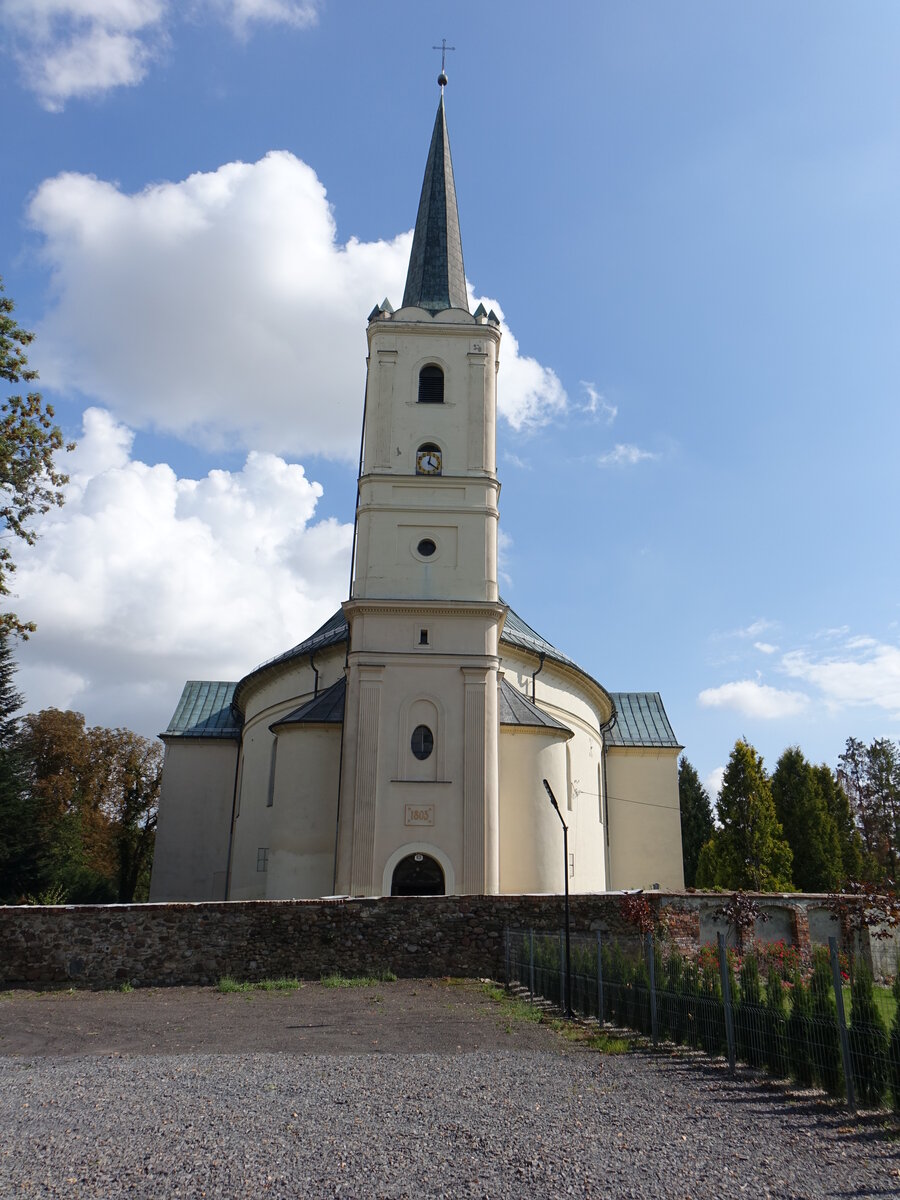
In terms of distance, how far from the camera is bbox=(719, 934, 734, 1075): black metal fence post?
11.4m

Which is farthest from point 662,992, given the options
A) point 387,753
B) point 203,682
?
point 203,682

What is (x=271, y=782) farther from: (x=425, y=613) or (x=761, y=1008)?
(x=761, y=1008)

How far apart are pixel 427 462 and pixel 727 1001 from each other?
20835mm

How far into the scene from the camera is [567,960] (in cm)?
1602

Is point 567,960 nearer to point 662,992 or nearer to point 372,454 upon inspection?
point 662,992

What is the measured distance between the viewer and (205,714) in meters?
43.6

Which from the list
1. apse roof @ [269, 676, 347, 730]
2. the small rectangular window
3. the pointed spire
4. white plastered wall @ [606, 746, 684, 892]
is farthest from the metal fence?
white plastered wall @ [606, 746, 684, 892]

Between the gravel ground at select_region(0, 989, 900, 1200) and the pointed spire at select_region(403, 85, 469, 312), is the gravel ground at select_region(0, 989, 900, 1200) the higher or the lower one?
the lower one

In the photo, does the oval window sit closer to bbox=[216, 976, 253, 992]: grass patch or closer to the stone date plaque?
the stone date plaque

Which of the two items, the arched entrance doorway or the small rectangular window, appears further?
the small rectangular window

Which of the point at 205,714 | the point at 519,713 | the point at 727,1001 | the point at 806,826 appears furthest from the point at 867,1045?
the point at 806,826

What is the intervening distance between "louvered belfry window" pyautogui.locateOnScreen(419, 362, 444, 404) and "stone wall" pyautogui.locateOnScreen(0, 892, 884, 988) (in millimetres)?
16465

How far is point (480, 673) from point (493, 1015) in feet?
42.2

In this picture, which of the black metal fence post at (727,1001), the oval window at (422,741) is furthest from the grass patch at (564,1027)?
the oval window at (422,741)
